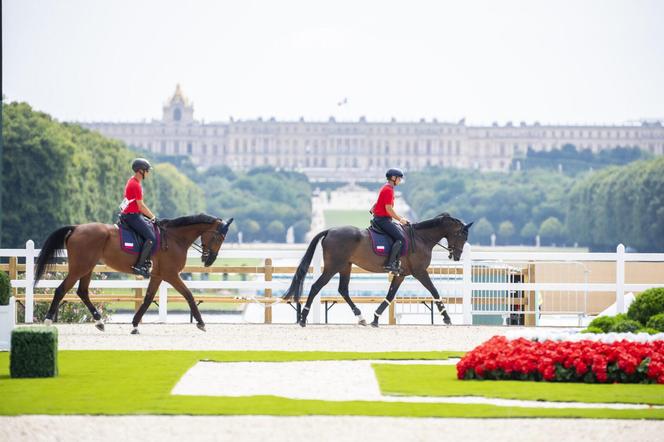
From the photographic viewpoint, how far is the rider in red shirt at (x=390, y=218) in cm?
2077

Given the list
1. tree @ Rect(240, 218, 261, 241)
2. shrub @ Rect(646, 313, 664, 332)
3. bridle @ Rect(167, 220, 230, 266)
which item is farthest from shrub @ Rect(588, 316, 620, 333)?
tree @ Rect(240, 218, 261, 241)

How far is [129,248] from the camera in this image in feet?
64.3

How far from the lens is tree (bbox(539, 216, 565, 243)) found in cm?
12638

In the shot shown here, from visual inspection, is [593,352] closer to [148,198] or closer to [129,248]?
[129,248]

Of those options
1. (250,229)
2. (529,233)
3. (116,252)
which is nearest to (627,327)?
(116,252)

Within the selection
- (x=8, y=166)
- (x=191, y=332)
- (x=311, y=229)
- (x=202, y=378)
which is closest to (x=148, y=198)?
(x=8, y=166)

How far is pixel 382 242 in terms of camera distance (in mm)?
20891

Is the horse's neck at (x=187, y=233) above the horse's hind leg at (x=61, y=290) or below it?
above

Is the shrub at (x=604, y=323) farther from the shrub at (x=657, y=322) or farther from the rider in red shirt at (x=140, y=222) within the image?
the rider in red shirt at (x=140, y=222)

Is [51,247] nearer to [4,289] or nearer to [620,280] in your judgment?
[4,289]

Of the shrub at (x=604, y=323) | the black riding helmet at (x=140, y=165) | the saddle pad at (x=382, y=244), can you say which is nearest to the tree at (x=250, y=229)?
the saddle pad at (x=382, y=244)

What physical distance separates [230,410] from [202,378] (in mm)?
2067

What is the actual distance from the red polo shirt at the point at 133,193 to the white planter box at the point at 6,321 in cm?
228

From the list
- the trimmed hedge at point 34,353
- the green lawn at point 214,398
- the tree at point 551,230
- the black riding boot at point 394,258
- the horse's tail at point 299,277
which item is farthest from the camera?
the tree at point 551,230
